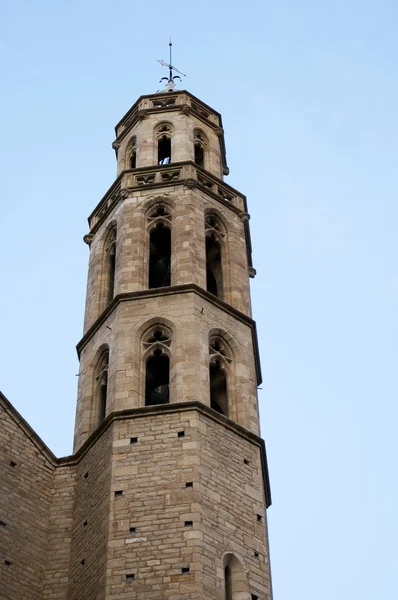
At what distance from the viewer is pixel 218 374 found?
26953 mm

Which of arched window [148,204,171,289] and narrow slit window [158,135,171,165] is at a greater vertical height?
narrow slit window [158,135,171,165]

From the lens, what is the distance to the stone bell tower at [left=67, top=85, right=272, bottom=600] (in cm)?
2231

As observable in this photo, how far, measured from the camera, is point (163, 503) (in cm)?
2286

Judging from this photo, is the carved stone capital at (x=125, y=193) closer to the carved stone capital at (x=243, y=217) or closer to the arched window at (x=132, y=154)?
the arched window at (x=132, y=154)

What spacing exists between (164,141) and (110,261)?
4955mm

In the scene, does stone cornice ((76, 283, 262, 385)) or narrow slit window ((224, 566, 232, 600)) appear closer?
narrow slit window ((224, 566, 232, 600))

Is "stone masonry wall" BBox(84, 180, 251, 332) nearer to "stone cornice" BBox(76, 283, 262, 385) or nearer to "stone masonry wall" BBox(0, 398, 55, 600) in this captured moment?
"stone cornice" BBox(76, 283, 262, 385)

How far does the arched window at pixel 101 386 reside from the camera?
26.6 meters

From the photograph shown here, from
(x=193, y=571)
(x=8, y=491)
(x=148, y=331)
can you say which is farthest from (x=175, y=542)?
(x=148, y=331)

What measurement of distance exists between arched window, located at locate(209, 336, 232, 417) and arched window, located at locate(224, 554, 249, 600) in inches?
182

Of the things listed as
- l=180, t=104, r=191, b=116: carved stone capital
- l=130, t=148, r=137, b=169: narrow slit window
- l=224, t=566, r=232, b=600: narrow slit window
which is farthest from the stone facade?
l=180, t=104, r=191, b=116: carved stone capital

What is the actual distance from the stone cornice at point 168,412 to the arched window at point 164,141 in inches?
410

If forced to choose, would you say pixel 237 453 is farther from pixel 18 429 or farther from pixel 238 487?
pixel 18 429

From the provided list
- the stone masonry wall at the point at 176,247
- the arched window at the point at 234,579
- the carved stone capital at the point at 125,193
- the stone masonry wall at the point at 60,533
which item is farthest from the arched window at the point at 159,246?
the arched window at the point at 234,579
